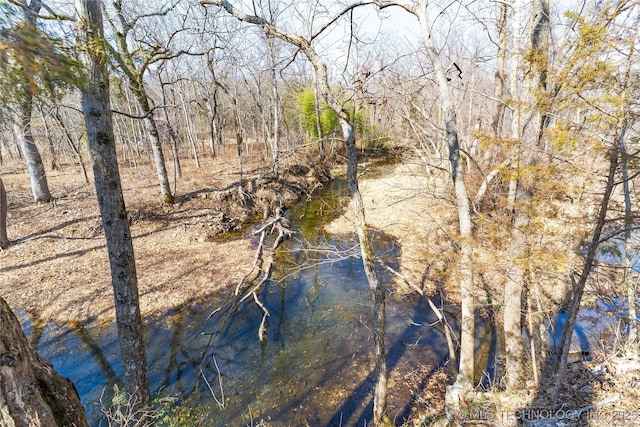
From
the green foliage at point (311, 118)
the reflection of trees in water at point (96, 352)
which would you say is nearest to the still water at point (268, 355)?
the reflection of trees in water at point (96, 352)

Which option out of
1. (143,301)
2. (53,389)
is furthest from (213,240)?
(53,389)

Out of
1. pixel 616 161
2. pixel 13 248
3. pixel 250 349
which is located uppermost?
pixel 616 161

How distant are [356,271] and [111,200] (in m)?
7.55

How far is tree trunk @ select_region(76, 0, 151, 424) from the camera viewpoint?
10.9 ft

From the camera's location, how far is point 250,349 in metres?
6.62

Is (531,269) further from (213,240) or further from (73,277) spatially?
(73,277)

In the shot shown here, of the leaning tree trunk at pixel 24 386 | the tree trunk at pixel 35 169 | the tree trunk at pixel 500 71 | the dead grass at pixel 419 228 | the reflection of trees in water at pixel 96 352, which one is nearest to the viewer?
the leaning tree trunk at pixel 24 386

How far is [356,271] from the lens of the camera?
32.2 ft

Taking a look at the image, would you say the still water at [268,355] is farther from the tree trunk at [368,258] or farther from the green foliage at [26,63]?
the green foliage at [26,63]

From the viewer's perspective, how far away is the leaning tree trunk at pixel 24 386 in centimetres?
220

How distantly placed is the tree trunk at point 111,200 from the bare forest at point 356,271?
2cm

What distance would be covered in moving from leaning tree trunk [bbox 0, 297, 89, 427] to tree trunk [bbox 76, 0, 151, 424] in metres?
0.86

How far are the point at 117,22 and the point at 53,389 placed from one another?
1134 cm

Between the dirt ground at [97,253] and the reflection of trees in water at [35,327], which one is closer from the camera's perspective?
the reflection of trees in water at [35,327]
